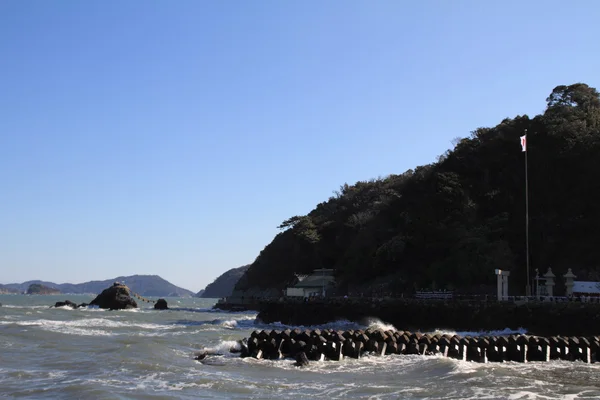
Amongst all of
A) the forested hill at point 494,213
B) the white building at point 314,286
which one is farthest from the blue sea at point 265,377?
the white building at point 314,286

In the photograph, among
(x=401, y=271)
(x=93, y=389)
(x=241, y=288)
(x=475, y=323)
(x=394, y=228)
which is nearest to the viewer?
(x=93, y=389)

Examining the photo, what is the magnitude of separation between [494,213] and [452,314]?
20861 millimetres

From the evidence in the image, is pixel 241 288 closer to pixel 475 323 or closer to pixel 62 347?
pixel 475 323

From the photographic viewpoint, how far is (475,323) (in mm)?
39562

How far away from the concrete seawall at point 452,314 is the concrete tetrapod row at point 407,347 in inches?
440

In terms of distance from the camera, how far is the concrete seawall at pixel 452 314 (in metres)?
35.2

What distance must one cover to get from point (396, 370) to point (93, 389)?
8.84 metres

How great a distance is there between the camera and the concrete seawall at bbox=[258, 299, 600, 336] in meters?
35.2

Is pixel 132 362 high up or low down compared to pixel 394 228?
down

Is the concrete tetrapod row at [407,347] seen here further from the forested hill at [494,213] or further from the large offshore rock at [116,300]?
the large offshore rock at [116,300]

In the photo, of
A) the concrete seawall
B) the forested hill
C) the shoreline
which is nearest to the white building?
the forested hill

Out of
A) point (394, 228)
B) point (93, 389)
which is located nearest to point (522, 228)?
point (394, 228)

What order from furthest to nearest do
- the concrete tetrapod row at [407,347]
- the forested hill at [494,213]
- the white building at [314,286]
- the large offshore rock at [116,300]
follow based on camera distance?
the large offshore rock at [116,300] < the white building at [314,286] < the forested hill at [494,213] < the concrete tetrapod row at [407,347]

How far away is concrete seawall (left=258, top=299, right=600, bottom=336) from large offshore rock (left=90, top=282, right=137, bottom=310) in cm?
3136
